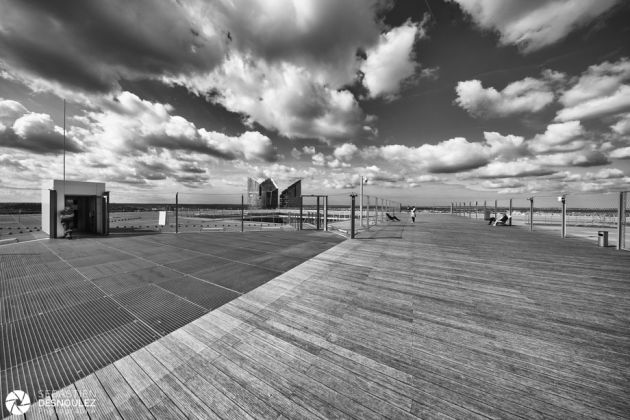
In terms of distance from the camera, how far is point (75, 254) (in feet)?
20.7

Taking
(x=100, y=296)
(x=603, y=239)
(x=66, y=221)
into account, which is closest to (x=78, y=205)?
(x=66, y=221)

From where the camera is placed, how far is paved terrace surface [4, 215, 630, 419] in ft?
4.98

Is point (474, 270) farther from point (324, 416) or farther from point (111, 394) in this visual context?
point (111, 394)

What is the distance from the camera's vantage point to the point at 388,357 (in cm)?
199

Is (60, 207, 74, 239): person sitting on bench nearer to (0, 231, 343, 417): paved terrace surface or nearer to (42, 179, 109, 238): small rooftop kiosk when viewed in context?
(42, 179, 109, 238): small rooftop kiosk

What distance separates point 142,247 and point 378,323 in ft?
27.0

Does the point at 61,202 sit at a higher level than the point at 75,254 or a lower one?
higher

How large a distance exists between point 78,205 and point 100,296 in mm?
11988

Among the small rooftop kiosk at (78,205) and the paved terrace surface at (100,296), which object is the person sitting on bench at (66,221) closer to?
the small rooftop kiosk at (78,205)

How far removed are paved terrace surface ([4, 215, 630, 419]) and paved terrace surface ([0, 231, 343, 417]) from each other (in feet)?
1.40

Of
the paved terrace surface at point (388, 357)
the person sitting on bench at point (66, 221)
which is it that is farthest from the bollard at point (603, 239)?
the person sitting on bench at point (66, 221)

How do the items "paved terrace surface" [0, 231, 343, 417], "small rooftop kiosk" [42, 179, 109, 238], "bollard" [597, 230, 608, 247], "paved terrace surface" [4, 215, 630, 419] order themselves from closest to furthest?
"paved terrace surface" [4, 215, 630, 419]
"paved terrace surface" [0, 231, 343, 417]
"bollard" [597, 230, 608, 247]
"small rooftop kiosk" [42, 179, 109, 238]

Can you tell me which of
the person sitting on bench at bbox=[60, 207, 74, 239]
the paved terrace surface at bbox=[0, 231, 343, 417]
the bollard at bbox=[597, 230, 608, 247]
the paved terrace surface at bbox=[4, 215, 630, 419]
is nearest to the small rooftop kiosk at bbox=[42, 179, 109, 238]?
the person sitting on bench at bbox=[60, 207, 74, 239]

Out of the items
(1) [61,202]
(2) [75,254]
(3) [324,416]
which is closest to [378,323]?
(3) [324,416]
